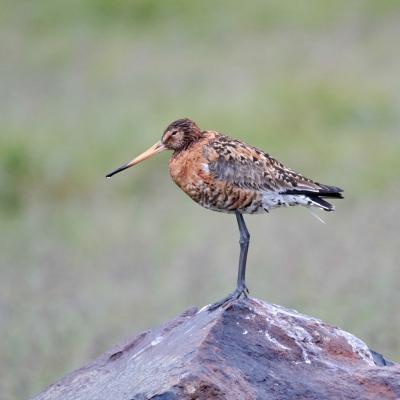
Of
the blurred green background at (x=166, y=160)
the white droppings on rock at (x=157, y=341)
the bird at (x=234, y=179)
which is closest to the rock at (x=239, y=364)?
the white droppings on rock at (x=157, y=341)

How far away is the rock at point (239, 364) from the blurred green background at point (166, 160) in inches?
118

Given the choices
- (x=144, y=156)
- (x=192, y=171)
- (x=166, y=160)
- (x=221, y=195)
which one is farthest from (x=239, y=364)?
(x=166, y=160)

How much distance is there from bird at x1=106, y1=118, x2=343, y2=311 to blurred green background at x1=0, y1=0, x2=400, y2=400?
2557mm

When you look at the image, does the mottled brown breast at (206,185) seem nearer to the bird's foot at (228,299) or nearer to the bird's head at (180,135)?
the bird's head at (180,135)

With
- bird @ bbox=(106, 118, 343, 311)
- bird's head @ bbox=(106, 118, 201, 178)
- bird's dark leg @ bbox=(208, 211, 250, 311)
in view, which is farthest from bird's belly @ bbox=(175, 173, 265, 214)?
bird's head @ bbox=(106, 118, 201, 178)

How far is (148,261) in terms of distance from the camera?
13.0m

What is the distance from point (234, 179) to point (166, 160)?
9.68 meters

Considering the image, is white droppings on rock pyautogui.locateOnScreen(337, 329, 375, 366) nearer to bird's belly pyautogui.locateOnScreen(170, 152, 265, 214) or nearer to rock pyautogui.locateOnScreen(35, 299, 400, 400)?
rock pyautogui.locateOnScreen(35, 299, 400, 400)

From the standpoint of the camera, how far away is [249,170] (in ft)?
22.7

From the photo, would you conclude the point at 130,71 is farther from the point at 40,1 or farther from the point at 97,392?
the point at 97,392

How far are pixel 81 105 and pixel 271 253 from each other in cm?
893

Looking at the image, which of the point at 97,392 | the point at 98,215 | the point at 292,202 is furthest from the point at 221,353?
the point at 98,215

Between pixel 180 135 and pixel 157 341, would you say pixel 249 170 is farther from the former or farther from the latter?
pixel 157 341

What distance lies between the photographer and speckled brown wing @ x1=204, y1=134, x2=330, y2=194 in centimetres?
685
